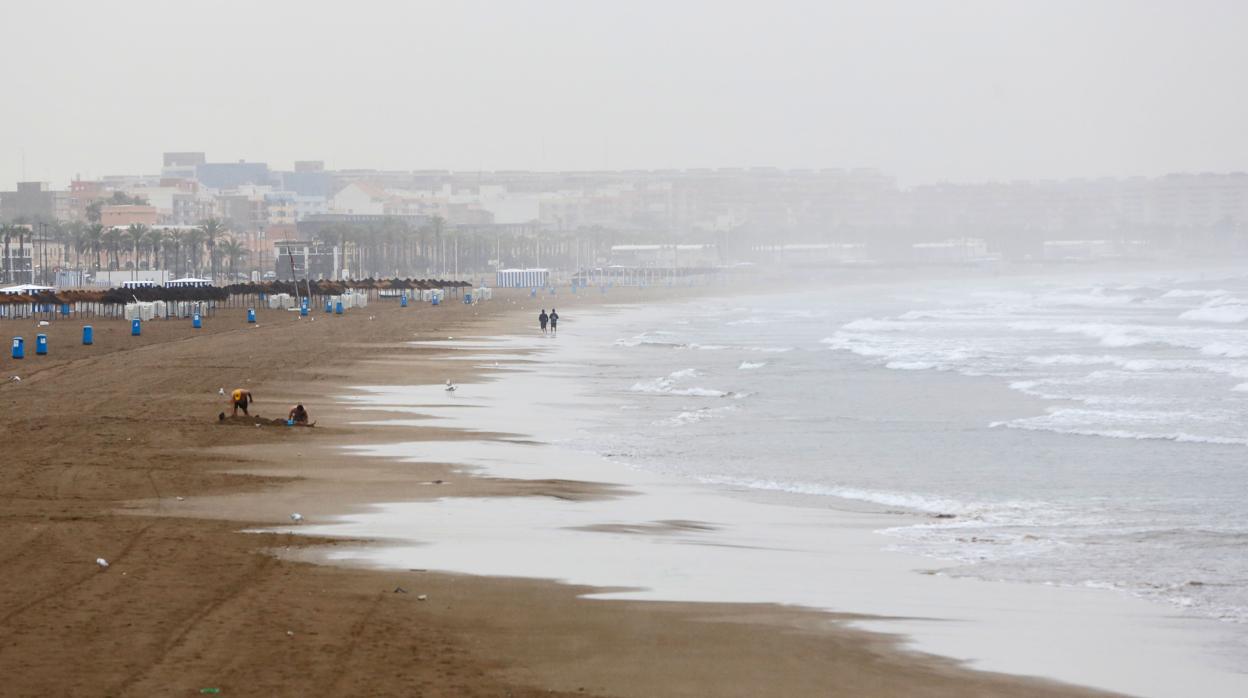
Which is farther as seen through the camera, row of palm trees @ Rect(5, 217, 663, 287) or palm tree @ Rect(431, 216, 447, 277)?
palm tree @ Rect(431, 216, 447, 277)

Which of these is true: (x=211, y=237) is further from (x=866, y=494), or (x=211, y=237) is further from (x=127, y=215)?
(x=866, y=494)

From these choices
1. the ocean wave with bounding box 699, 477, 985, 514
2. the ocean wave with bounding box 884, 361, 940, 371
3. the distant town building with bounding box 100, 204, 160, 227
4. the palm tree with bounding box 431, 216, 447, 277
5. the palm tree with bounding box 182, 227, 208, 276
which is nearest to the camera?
the ocean wave with bounding box 699, 477, 985, 514

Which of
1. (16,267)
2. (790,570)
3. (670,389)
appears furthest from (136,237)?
(790,570)

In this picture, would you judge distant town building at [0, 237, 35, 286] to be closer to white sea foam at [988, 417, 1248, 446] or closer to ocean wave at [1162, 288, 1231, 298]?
ocean wave at [1162, 288, 1231, 298]

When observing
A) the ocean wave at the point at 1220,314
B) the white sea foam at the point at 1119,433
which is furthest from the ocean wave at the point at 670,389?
the ocean wave at the point at 1220,314

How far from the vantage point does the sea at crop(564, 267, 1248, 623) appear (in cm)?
1392

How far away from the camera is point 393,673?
884cm

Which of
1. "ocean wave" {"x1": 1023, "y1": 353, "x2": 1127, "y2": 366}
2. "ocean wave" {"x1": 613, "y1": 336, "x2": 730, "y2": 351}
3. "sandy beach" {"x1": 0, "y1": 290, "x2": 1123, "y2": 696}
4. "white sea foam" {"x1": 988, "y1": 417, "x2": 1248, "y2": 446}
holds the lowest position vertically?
"ocean wave" {"x1": 613, "y1": 336, "x2": 730, "y2": 351}

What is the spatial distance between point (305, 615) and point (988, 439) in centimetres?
1474

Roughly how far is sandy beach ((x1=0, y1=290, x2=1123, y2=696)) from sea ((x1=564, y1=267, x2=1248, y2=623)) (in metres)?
3.12

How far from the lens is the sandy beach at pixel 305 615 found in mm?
8828

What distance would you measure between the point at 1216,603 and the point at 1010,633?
2.08 meters

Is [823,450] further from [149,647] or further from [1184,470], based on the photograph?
[149,647]

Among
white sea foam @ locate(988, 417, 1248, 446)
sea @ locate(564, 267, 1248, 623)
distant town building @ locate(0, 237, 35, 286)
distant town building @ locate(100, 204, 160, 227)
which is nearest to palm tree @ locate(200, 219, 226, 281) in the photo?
distant town building @ locate(0, 237, 35, 286)
